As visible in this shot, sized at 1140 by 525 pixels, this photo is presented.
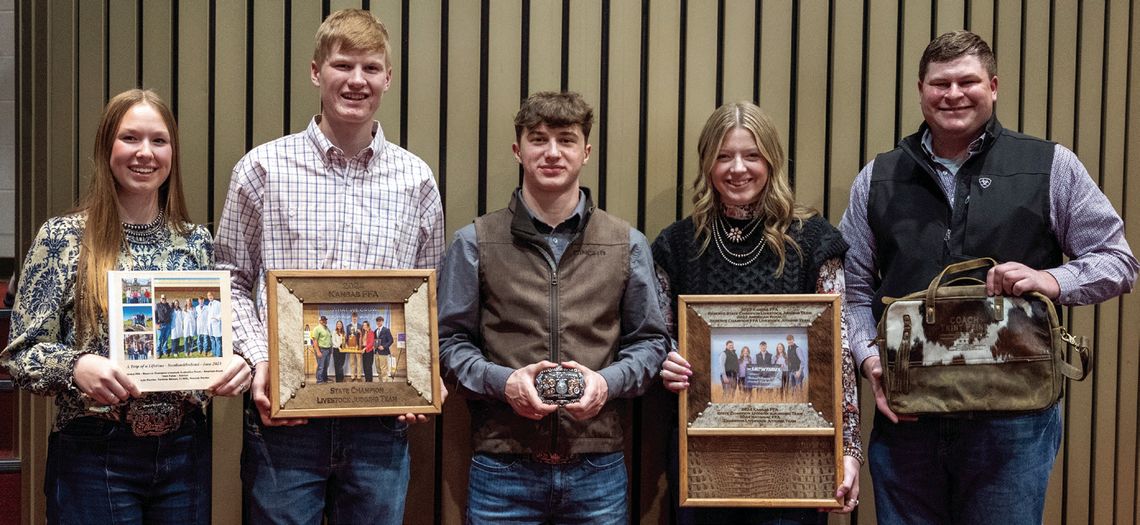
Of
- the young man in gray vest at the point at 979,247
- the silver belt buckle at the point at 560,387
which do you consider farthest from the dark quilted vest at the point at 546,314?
the young man in gray vest at the point at 979,247

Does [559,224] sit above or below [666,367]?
above

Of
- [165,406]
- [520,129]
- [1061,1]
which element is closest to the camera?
[165,406]

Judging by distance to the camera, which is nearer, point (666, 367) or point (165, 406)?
point (165, 406)

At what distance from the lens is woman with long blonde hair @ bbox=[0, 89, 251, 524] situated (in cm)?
226

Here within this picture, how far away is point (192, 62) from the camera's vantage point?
3.16m

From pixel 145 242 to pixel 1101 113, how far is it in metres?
3.59

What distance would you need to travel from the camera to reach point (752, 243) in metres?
2.76

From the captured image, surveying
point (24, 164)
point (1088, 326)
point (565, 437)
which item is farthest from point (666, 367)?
point (24, 164)

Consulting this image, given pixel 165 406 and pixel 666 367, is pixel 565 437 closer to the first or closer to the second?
pixel 666 367

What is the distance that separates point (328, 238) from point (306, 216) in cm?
10

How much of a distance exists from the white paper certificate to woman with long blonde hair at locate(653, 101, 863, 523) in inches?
55.7

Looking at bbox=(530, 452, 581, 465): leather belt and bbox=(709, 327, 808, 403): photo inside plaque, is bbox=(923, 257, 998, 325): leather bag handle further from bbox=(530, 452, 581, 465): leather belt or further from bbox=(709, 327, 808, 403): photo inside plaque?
bbox=(530, 452, 581, 465): leather belt

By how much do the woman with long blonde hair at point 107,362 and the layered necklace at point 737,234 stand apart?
5.06 ft

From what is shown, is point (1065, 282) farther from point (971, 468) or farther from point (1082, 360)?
point (971, 468)
